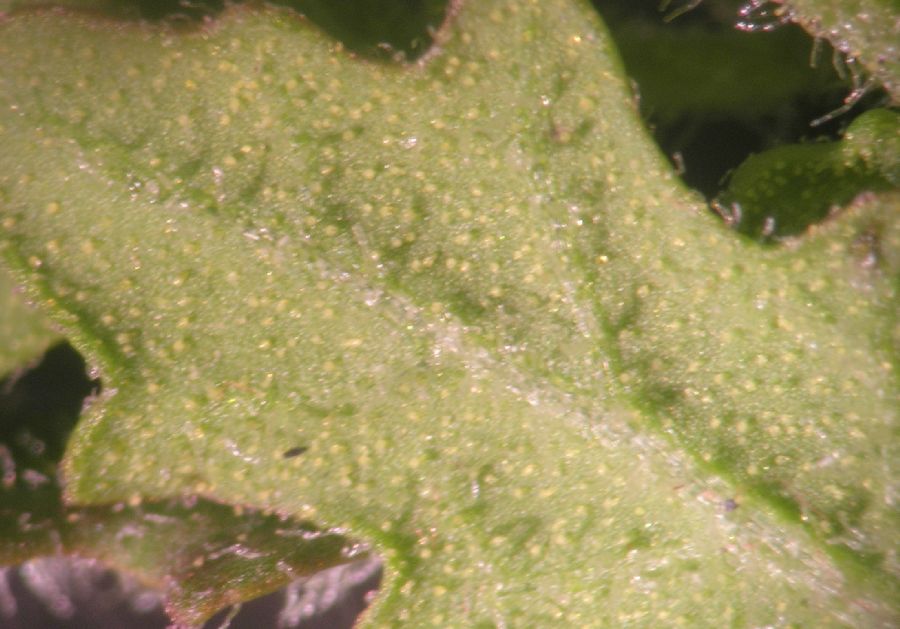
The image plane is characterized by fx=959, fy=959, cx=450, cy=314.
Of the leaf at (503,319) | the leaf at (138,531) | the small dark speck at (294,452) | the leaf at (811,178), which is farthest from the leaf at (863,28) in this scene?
the leaf at (138,531)

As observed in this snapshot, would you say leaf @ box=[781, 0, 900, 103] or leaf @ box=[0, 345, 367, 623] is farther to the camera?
leaf @ box=[0, 345, 367, 623]

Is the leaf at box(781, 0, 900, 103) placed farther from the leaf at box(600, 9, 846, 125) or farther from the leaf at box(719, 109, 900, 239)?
the leaf at box(600, 9, 846, 125)

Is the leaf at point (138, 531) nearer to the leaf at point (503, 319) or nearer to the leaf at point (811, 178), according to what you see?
the leaf at point (503, 319)

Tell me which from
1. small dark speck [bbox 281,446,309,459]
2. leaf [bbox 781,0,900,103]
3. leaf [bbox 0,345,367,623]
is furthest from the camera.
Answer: leaf [bbox 0,345,367,623]

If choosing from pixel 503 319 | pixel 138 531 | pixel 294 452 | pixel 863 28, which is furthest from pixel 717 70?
pixel 138 531

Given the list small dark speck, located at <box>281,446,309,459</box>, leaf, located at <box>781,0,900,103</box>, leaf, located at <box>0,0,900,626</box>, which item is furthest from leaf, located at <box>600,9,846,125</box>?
small dark speck, located at <box>281,446,309,459</box>
